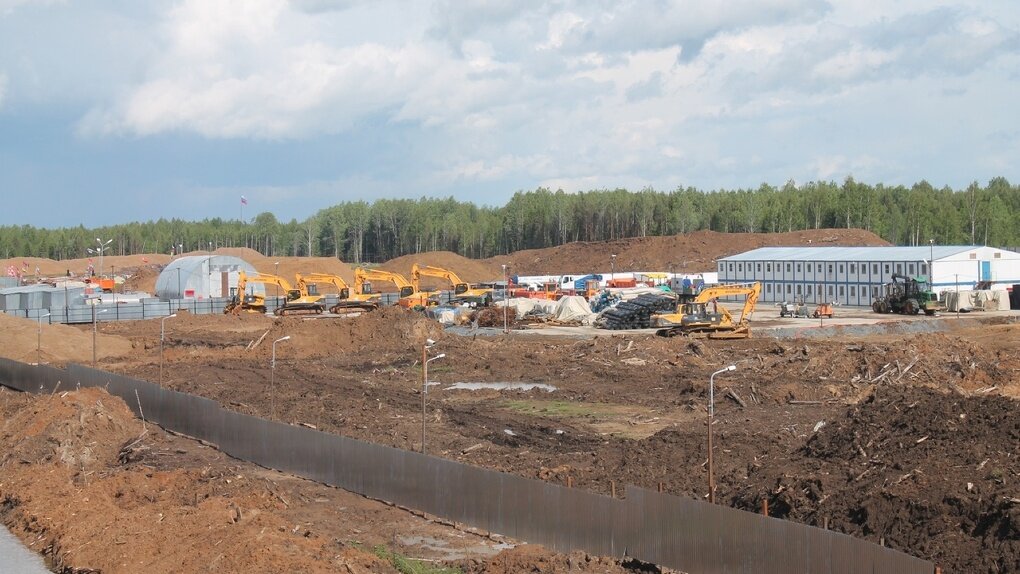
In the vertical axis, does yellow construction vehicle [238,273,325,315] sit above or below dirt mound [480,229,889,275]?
below

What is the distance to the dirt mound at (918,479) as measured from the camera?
75.9ft

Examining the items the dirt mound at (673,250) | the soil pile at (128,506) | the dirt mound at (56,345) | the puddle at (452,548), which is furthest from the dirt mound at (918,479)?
the dirt mound at (673,250)

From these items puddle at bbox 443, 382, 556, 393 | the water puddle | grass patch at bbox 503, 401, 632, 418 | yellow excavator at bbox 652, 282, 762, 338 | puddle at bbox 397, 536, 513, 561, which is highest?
yellow excavator at bbox 652, 282, 762, 338

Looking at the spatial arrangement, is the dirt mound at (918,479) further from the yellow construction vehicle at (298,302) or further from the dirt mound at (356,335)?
the yellow construction vehicle at (298,302)

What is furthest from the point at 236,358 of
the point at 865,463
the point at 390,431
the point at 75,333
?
the point at 865,463

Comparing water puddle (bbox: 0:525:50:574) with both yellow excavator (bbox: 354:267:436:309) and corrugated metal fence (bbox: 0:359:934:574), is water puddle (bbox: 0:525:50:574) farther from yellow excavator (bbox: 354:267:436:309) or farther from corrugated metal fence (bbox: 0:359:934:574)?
yellow excavator (bbox: 354:267:436:309)

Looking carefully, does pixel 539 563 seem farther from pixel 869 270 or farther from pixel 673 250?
pixel 673 250

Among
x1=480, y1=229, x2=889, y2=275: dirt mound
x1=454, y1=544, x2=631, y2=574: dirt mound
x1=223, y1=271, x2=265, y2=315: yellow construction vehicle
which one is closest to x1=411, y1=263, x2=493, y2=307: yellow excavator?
x1=223, y1=271, x2=265, y2=315: yellow construction vehicle

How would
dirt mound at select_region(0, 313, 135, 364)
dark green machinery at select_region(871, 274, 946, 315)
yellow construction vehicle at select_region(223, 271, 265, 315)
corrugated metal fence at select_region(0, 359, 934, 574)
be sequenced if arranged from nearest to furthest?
corrugated metal fence at select_region(0, 359, 934, 574) → dirt mound at select_region(0, 313, 135, 364) → dark green machinery at select_region(871, 274, 946, 315) → yellow construction vehicle at select_region(223, 271, 265, 315)

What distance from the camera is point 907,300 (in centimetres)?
8819

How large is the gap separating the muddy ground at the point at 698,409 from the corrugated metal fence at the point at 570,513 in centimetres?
260

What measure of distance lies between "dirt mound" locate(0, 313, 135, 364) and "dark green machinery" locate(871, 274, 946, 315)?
57187mm

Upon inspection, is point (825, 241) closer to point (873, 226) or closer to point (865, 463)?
point (873, 226)

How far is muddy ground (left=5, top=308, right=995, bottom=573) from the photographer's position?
84.8 ft
